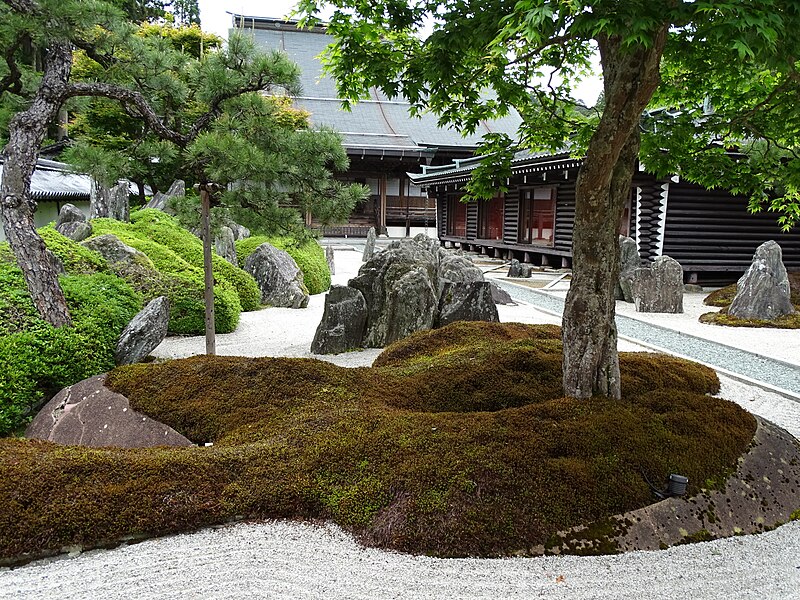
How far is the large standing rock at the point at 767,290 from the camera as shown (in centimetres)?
998

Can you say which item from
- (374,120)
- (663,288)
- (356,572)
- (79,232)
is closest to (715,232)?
(663,288)

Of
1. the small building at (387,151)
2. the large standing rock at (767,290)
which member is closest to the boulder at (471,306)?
the large standing rock at (767,290)

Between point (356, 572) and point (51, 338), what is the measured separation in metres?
3.65

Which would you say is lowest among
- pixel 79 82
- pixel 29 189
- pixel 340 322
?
pixel 340 322

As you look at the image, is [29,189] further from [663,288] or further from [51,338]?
[663,288]

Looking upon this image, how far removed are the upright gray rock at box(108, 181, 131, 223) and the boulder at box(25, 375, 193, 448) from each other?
30.7ft

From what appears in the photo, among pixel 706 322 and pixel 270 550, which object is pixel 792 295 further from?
pixel 270 550

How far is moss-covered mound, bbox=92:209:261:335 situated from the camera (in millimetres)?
8008

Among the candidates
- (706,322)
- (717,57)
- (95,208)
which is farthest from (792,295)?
(95,208)

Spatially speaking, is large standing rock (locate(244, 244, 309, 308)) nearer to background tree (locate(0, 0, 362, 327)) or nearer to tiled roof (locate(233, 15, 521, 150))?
background tree (locate(0, 0, 362, 327))

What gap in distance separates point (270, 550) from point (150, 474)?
84cm

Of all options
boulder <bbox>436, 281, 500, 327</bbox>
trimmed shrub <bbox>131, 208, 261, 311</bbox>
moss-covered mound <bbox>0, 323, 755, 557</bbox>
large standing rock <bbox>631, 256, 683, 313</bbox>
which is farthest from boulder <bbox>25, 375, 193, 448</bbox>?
large standing rock <bbox>631, 256, 683, 313</bbox>

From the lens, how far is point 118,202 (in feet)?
43.2

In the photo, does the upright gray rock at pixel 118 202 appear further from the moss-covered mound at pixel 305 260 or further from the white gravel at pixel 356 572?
the white gravel at pixel 356 572
